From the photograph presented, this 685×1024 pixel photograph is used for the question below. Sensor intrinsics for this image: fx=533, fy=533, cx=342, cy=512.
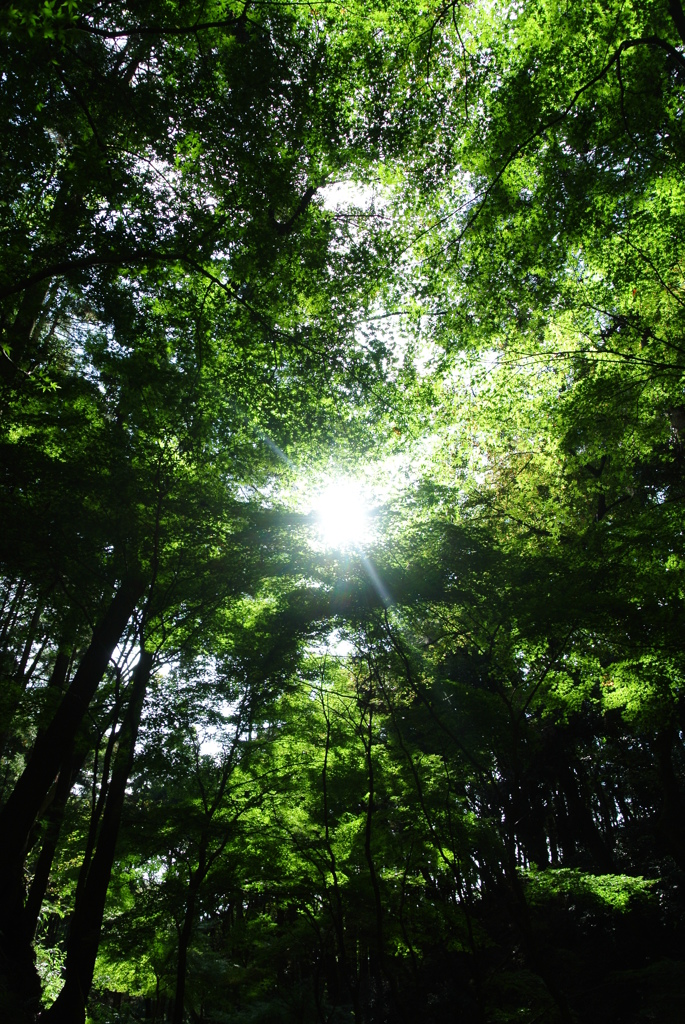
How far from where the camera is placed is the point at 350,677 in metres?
9.68

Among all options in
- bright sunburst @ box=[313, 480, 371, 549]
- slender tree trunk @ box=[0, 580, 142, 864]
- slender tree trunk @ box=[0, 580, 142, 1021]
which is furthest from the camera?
bright sunburst @ box=[313, 480, 371, 549]

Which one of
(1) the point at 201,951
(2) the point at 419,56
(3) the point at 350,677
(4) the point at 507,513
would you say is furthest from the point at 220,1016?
(2) the point at 419,56

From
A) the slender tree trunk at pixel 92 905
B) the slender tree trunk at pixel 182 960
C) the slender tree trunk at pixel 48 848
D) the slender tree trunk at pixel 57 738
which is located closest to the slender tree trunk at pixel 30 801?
the slender tree trunk at pixel 57 738

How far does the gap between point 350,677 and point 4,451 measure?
652 cm

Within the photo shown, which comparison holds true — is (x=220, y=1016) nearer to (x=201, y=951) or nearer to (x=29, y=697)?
(x=201, y=951)

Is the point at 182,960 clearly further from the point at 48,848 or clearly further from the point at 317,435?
the point at 317,435

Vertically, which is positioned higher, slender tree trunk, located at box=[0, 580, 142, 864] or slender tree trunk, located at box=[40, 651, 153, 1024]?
slender tree trunk, located at box=[0, 580, 142, 864]

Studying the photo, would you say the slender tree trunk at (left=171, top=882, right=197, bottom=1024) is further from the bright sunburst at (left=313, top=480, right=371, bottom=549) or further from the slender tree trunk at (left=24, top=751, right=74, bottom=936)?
the bright sunburst at (left=313, top=480, right=371, bottom=549)

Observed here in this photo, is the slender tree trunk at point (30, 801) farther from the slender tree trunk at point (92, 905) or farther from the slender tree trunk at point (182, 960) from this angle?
the slender tree trunk at point (182, 960)

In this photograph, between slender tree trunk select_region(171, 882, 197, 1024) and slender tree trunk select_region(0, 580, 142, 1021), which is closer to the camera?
slender tree trunk select_region(171, 882, 197, 1024)

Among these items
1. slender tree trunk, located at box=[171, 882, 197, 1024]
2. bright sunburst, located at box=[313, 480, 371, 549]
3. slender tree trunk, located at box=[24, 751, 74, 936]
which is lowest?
slender tree trunk, located at box=[171, 882, 197, 1024]

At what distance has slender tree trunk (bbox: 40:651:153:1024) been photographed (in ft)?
15.7

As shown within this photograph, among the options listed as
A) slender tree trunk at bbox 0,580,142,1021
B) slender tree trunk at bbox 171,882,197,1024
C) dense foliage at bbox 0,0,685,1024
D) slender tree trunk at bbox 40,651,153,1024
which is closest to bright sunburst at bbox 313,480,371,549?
dense foliage at bbox 0,0,685,1024

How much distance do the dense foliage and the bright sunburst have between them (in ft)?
0.69
